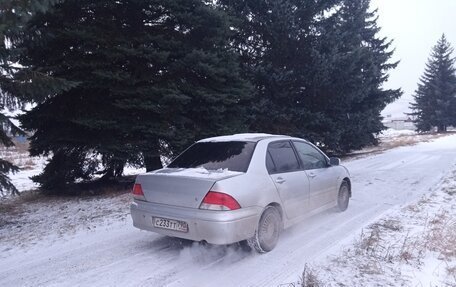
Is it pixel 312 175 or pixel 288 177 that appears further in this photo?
pixel 312 175

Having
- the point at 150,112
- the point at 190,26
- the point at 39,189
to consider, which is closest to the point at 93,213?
the point at 150,112

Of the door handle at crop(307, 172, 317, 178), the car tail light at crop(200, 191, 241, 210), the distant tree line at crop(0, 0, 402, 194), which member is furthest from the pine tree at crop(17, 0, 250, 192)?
the car tail light at crop(200, 191, 241, 210)

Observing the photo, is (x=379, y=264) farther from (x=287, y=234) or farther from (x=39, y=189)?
(x=39, y=189)

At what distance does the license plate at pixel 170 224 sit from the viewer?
4793 mm

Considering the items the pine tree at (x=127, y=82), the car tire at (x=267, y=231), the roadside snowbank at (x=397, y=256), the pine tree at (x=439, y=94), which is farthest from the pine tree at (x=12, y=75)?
the pine tree at (x=439, y=94)

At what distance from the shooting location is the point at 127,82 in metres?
9.86

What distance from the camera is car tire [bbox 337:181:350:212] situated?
7.47m

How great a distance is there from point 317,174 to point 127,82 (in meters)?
6.07

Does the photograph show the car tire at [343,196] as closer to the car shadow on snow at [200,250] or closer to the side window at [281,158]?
the side window at [281,158]

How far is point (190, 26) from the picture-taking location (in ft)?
36.6

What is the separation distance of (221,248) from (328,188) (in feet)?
8.67

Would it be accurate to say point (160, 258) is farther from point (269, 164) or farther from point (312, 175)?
point (312, 175)

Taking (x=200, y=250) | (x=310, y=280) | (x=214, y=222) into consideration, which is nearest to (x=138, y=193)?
(x=200, y=250)

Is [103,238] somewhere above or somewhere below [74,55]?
below
